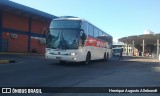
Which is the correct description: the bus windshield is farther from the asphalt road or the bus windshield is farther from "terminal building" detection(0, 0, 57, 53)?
"terminal building" detection(0, 0, 57, 53)

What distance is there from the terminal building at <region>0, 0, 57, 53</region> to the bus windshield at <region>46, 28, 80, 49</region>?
1628 centimetres

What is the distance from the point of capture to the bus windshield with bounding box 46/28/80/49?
2102 cm

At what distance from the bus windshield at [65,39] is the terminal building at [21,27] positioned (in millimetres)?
16283

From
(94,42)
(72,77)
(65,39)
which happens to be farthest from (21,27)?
(72,77)

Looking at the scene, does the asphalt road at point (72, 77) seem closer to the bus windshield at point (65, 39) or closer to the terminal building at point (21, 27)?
the bus windshield at point (65, 39)

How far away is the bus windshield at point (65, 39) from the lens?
68.9ft

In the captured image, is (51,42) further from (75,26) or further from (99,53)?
(99,53)

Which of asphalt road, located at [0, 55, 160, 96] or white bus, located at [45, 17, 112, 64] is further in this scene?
white bus, located at [45, 17, 112, 64]

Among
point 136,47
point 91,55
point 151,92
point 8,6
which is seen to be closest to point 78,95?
point 151,92

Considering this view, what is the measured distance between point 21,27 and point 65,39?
24.4 m

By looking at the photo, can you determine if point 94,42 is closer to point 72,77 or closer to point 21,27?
point 72,77

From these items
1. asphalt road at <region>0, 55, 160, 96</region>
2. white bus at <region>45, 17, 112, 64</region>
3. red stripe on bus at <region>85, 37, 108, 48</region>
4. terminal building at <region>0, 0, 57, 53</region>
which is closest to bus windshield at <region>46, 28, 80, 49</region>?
white bus at <region>45, 17, 112, 64</region>

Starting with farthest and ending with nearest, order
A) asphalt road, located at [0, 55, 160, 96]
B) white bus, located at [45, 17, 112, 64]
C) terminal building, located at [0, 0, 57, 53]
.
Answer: terminal building, located at [0, 0, 57, 53] < white bus, located at [45, 17, 112, 64] < asphalt road, located at [0, 55, 160, 96]

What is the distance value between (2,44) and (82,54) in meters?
20.1
